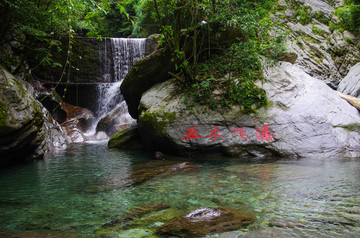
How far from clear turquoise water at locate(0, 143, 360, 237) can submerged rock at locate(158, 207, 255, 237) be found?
4.3 inches

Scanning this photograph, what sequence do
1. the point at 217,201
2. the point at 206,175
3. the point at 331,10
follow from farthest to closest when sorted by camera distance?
the point at 331,10, the point at 206,175, the point at 217,201

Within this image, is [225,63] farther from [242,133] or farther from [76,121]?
[76,121]

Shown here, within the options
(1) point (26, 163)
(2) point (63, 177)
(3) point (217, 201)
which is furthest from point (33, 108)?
(3) point (217, 201)

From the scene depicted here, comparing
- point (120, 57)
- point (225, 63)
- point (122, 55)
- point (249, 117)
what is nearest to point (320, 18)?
point (225, 63)

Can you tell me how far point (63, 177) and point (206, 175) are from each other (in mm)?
3061

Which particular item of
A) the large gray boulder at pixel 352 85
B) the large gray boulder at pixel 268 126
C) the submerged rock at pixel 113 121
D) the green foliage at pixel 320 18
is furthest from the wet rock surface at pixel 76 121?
the green foliage at pixel 320 18

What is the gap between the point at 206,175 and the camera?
4.82 meters

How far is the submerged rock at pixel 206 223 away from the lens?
2.25 metres

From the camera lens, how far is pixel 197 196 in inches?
139

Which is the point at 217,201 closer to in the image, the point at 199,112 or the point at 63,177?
the point at 63,177

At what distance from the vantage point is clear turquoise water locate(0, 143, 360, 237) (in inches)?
94.9

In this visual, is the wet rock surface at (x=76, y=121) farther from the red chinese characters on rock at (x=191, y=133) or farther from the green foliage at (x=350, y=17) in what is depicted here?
the green foliage at (x=350, y=17)

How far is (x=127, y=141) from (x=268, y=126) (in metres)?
5.37

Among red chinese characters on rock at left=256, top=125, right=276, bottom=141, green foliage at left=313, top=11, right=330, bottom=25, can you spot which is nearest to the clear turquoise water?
red chinese characters on rock at left=256, top=125, right=276, bottom=141
